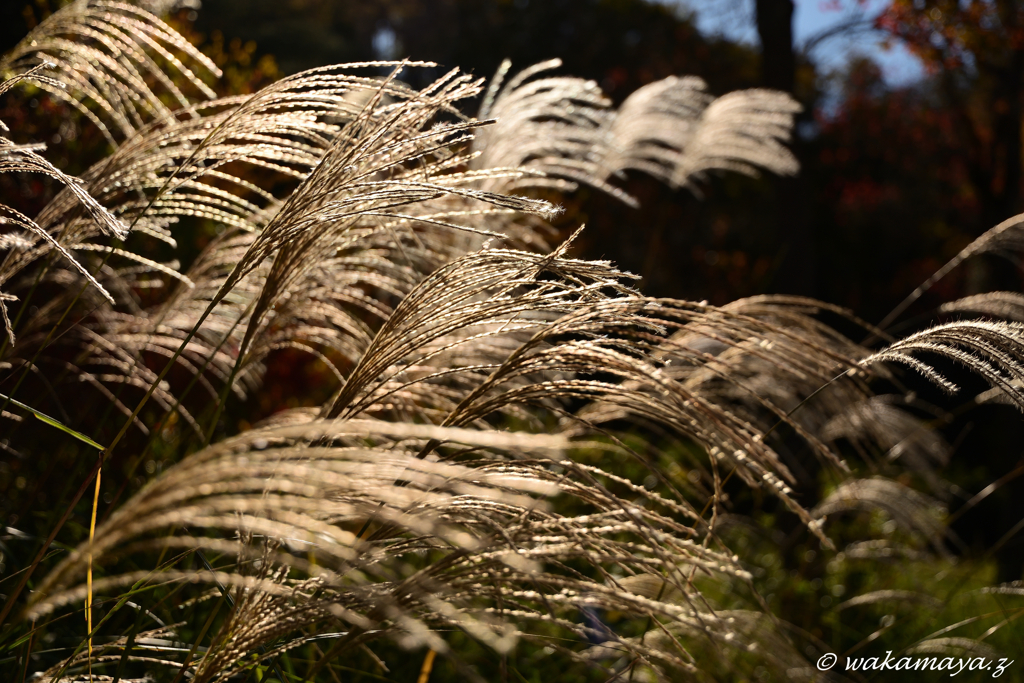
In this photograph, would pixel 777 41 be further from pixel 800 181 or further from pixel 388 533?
pixel 388 533

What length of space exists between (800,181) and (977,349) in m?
4.64

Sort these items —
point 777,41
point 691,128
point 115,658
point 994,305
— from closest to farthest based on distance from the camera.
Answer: point 115,658
point 994,305
point 691,128
point 777,41

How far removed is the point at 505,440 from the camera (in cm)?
76

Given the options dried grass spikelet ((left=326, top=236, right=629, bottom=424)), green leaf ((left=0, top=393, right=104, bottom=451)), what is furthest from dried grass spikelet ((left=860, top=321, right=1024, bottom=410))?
green leaf ((left=0, top=393, right=104, bottom=451))

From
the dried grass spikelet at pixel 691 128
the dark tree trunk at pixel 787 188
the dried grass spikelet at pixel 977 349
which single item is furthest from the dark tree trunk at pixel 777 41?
the dried grass spikelet at pixel 977 349

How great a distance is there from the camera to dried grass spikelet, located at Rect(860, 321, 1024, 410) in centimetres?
122

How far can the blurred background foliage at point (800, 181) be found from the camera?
404 centimetres

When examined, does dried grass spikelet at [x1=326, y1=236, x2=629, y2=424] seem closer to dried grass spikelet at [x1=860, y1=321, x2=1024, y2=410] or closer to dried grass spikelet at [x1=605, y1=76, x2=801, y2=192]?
dried grass spikelet at [x1=860, y1=321, x2=1024, y2=410]

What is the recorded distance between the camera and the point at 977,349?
4.10 ft

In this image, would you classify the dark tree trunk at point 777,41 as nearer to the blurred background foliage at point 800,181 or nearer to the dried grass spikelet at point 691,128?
the blurred background foliage at point 800,181

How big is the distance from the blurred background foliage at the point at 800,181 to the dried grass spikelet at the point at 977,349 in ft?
4.99

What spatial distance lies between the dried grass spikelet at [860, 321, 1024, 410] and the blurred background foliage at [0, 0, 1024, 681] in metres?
1.52

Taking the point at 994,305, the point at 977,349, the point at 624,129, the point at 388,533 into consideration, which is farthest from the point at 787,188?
the point at 388,533

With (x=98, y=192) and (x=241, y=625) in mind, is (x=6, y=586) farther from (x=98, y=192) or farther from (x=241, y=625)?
(x=241, y=625)
